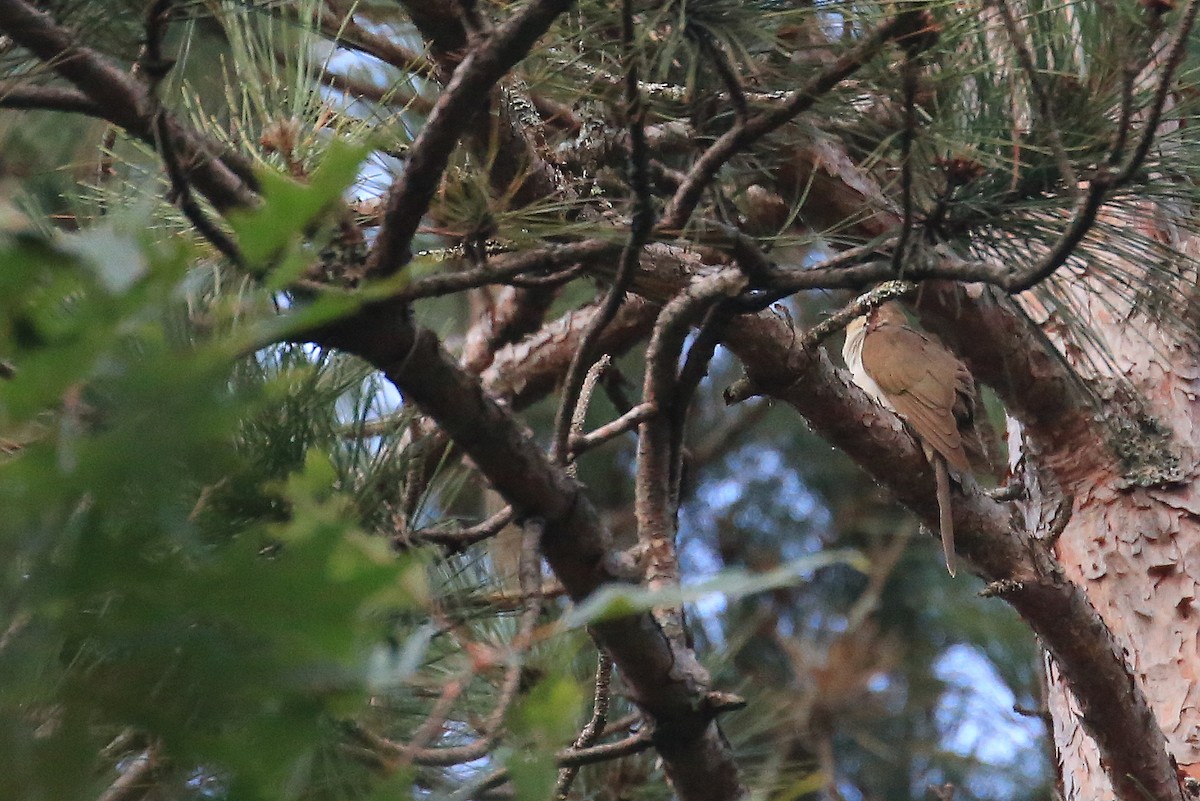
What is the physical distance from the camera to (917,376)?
3.18 metres

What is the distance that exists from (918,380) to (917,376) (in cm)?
2

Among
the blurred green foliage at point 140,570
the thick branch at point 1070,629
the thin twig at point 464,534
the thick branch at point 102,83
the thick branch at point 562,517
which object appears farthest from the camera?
the thick branch at point 1070,629

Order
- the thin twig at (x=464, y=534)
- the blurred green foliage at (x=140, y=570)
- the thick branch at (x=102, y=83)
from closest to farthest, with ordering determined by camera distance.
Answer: the blurred green foliage at (x=140, y=570), the thick branch at (x=102, y=83), the thin twig at (x=464, y=534)

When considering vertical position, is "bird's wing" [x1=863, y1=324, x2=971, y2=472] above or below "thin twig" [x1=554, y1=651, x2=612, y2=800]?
above

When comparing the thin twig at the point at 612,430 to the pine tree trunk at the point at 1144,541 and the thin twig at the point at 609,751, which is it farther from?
the pine tree trunk at the point at 1144,541

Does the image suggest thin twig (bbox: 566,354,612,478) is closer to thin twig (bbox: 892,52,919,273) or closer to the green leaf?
thin twig (bbox: 892,52,919,273)

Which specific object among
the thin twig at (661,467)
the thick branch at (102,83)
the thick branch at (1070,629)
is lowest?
the thick branch at (1070,629)

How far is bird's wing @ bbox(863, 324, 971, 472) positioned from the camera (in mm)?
2799

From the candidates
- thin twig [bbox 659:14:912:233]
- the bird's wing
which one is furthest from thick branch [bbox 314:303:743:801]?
the bird's wing

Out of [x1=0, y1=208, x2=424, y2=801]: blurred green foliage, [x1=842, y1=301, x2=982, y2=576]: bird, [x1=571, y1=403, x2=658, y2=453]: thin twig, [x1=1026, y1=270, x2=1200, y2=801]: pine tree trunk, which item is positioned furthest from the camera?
[x1=842, y1=301, x2=982, y2=576]: bird

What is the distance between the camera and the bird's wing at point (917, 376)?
9.18ft

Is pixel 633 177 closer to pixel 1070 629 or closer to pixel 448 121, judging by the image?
pixel 448 121

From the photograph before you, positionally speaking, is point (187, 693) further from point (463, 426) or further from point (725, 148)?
point (725, 148)

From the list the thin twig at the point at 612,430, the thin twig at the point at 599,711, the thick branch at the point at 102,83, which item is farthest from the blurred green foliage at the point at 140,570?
the thin twig at the point at 599,711
